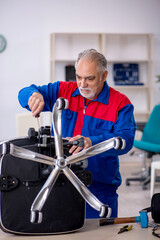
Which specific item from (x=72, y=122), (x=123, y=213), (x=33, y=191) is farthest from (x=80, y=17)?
(x=33, y=191)

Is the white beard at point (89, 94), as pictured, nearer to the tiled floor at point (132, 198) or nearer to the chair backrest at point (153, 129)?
the tiled floor at point (132, 198)

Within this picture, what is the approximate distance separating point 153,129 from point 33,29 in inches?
107

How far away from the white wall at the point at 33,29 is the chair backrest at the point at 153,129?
81.3 inches

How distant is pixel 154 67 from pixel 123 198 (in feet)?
10.5

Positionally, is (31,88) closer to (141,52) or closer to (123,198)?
(123,198)

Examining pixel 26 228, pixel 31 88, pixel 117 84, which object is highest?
pixel 117 84

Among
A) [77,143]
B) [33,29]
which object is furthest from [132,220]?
[33,29]

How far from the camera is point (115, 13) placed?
261 inches

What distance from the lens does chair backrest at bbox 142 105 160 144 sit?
5195 mm

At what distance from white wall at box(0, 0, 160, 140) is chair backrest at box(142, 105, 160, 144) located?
207cm

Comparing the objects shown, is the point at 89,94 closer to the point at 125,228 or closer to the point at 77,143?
the point at 77,143

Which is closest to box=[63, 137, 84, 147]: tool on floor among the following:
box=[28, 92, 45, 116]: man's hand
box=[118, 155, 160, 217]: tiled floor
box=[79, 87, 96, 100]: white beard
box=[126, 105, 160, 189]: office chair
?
box=[28, 92, 45, 116]: man's hand

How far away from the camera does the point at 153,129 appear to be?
5.23 metres

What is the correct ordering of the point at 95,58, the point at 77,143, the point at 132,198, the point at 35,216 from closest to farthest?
1. the point at 35,216
2. the point at 77,143
3. the point at 95,58
4. the point at 132,198
